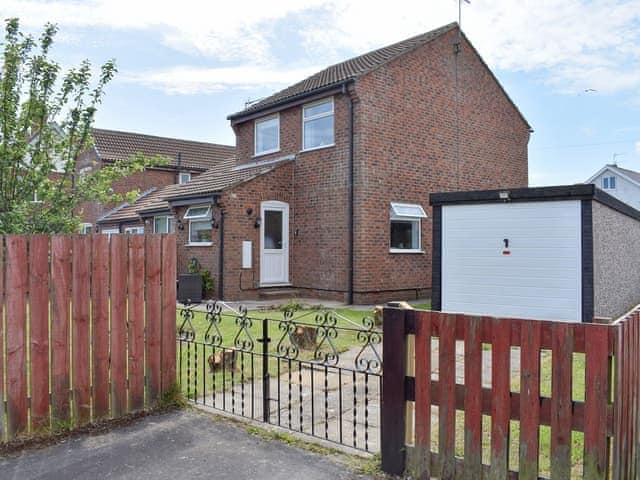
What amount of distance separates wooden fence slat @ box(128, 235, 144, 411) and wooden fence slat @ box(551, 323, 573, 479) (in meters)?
3.36

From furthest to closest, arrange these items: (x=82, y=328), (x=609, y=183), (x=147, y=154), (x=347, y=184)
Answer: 1. (x=609, y=183)
2. (x=147, y=154)
3. (x=347, y=184)
4. (x=82, y=328)

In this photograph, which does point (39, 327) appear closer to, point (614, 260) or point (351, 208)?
point (351, 208)

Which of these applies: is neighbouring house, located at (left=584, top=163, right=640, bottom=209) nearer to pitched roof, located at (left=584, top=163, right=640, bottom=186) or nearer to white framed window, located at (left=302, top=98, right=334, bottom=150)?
pitched roof, located at (left=584, top=163, right=640, bottom=186)

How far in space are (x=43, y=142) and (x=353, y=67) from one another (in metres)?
12.7

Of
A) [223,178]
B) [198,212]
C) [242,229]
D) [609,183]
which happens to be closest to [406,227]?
[242,229]

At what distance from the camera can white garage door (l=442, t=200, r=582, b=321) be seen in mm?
9656

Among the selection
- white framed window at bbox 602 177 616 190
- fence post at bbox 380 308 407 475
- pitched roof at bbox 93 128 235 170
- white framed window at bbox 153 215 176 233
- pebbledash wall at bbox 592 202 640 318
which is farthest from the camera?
white framed window at bbox 602 177 616 190

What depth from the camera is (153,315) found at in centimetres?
468

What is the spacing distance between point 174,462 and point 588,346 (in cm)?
278

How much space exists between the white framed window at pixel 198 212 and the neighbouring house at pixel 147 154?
941 cm

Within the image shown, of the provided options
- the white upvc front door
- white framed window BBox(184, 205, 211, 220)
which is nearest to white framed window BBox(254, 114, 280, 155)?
the white upvc front door

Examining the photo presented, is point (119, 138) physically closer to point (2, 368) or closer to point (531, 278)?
point (531, 278)

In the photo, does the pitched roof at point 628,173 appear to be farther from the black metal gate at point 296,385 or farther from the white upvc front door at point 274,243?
the black metal gate at point 296,385

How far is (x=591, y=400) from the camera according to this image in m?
2.75
